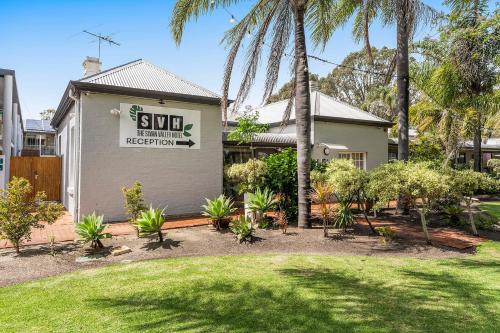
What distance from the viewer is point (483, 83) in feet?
63.4

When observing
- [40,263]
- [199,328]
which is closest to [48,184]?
[40,263]

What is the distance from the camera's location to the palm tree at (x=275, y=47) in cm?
1040

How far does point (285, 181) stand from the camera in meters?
11.5

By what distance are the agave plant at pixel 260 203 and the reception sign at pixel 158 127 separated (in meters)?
4.03

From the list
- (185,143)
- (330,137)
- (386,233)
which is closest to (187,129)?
(185,143)

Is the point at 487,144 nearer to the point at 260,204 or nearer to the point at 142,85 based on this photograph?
the point at 260,204

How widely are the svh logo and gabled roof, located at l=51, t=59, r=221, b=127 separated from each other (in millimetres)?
720

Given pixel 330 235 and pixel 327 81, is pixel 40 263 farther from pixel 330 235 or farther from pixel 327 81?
pixel 327 81

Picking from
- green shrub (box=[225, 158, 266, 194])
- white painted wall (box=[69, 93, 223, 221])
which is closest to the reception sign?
white painted wall (box=[69, 93, 223, 221])

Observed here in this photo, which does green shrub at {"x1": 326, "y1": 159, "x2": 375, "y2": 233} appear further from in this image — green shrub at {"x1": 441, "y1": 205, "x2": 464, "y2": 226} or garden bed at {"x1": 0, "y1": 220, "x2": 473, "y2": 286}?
green shrub at {"x1": 441, "y1": 205, "x2": 464, "y2": 226}

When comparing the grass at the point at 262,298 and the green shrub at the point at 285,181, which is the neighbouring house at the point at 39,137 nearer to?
the green shrub at the point at 285,181

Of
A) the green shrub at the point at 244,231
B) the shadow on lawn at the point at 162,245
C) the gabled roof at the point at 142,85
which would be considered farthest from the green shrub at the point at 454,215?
the gabled roof at the point at 142,85

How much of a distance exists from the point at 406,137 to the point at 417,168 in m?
4.80

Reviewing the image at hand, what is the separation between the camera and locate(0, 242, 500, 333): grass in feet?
14.3
